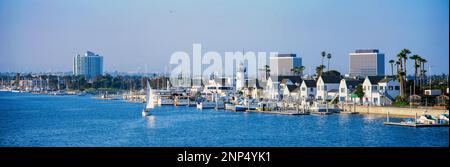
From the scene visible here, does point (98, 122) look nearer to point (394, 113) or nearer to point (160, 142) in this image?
point (160, 142)

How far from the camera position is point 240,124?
25000mm

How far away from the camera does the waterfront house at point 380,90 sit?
31969 mm

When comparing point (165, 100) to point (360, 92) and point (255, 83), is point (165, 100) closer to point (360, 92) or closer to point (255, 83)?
point (255, 83)

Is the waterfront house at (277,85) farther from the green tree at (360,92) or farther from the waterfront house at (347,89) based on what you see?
the green tree at (360,92)

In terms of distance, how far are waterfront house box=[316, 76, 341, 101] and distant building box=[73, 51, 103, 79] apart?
92077 millimetres

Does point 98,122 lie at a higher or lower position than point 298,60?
lower

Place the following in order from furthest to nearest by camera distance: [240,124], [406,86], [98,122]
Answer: [406,86], [98,122], [240,124]

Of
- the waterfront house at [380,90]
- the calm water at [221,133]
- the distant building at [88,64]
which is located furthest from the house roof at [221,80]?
the distant building at [88,64]

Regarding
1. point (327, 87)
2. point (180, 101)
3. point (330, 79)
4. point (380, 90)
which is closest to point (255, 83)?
point (180, 101)

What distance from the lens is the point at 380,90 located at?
32281mm

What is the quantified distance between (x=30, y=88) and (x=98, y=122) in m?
74.0
